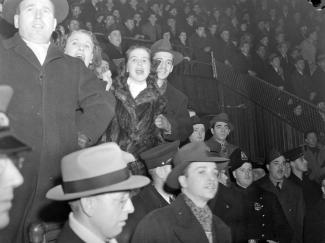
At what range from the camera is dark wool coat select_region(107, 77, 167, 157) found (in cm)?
222

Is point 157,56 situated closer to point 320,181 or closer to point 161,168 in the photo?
point 161,168

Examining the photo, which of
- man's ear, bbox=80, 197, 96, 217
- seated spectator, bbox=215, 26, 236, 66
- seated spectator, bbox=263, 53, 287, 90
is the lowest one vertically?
man's ear, bbox=80, 197, 96, 217

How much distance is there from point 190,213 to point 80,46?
0.99m

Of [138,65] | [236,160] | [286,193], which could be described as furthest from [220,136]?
[138,65]

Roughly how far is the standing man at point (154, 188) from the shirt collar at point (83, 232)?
0.68 metres

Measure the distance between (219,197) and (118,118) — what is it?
80 cm

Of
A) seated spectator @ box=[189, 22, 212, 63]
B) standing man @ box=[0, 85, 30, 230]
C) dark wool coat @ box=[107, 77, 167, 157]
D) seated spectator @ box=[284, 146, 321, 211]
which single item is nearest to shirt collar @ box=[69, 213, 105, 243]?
standing man @ box=[0, 85, 30, 230]

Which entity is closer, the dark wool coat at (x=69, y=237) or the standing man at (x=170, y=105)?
the dark wool coat at (x=69, y=237)

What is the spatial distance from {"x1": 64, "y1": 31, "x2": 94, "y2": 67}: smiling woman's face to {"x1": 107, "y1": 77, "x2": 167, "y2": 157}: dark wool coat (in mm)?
261

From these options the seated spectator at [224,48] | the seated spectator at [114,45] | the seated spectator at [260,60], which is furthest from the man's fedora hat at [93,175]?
the seated spectator at [224,48]

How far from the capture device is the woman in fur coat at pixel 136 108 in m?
2.22

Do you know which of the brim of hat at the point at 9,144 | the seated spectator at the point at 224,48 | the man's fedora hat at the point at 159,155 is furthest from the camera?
the seated spectator at the point at 224,48

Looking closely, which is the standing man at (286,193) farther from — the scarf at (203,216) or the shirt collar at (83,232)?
the shirt collar at (83,232)

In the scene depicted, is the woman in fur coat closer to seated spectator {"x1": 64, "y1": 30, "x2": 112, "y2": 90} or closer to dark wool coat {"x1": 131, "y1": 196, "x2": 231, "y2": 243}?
seated spectator {"x1": 64, "y1": 30, "x2": 112, "y2": 90}
